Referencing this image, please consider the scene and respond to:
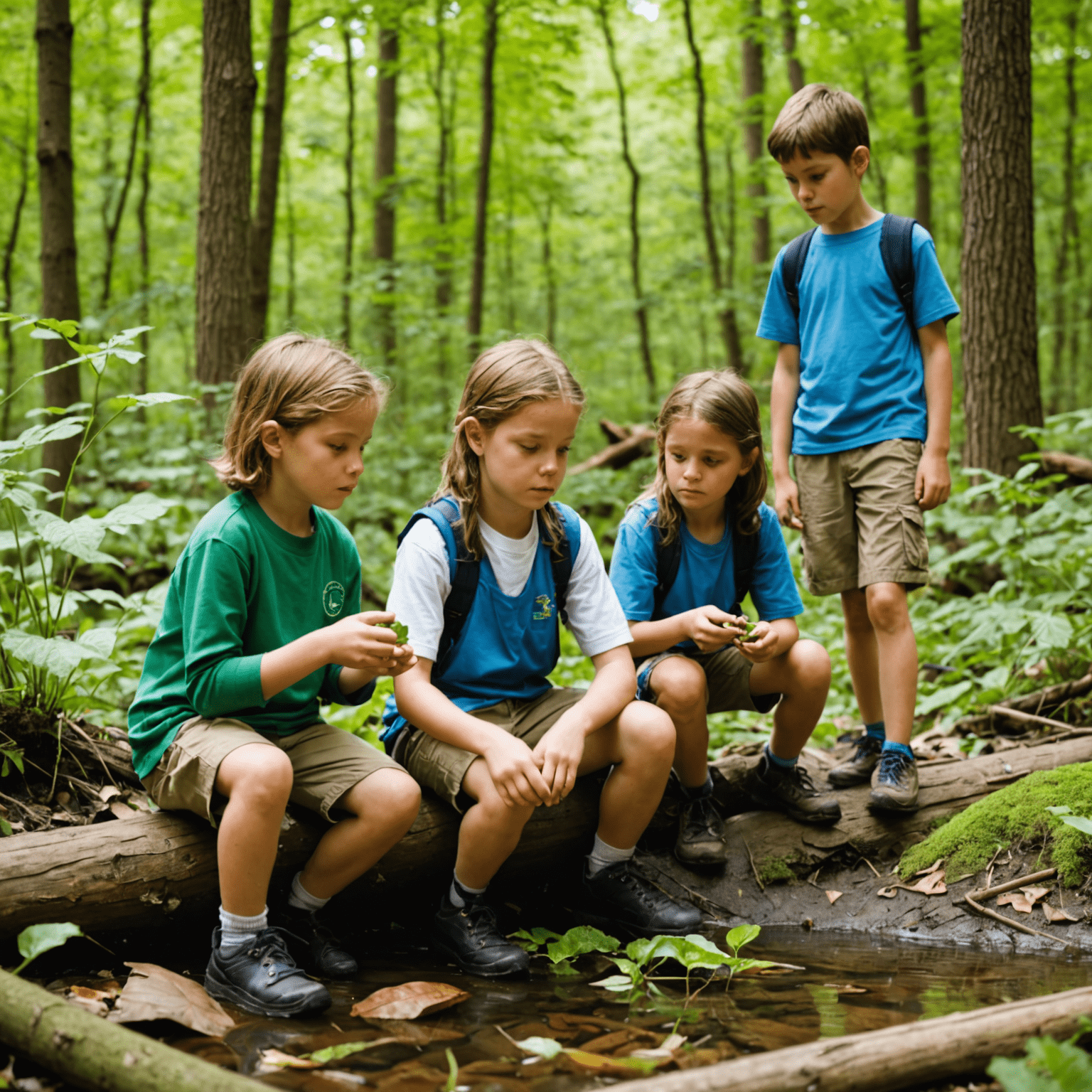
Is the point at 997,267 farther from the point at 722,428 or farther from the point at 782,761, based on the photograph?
the point at 782,761

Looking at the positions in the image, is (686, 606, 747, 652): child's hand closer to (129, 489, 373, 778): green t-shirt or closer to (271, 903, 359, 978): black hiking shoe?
(129, 489, 373, 778): green t-shirt

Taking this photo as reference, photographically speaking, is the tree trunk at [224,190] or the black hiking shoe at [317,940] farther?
the tree trunk at [224,190]

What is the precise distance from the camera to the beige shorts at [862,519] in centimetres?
321

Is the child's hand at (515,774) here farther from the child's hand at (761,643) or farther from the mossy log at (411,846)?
the child's hand at (761,643)

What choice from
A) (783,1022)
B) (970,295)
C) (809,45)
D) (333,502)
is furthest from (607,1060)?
(809,45)

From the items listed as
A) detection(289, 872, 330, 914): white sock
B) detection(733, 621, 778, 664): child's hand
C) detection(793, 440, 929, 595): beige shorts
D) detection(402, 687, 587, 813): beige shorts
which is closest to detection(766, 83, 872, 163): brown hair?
detection(793, 440, 929, 595): beige shorts

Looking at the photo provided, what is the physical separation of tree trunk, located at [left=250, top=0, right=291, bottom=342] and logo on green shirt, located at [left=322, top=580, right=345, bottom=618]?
6172 millimetres

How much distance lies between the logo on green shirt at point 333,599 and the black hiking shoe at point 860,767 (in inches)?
73.8

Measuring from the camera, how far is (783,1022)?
2043 mm

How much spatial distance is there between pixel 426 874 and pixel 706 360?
23489 mm

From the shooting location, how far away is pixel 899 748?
10.3ft

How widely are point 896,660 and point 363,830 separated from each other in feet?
6.11

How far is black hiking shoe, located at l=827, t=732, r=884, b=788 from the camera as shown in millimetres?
3344

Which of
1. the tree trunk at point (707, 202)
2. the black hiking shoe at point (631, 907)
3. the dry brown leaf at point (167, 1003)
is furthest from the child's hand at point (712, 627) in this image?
the tree trunk at point (707, 202)
